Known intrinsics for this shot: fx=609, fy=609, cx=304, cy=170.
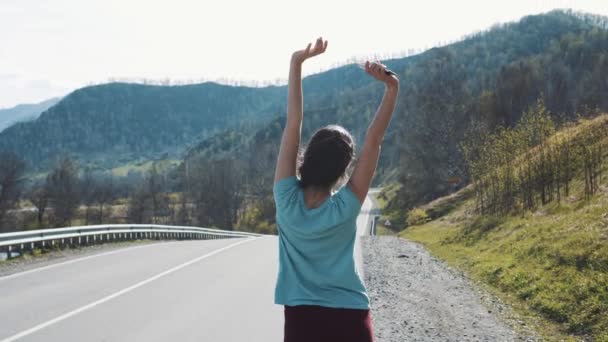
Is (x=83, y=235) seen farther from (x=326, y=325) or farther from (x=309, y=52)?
(x=326, y=325)

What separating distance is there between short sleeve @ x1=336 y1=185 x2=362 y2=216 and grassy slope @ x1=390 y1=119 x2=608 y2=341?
781 centimetres

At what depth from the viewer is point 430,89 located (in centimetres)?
6103

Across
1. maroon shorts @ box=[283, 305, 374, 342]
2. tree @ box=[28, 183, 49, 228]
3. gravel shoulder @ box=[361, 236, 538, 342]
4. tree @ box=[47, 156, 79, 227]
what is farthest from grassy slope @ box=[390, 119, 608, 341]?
tree @ box=[47, 156, 79, 227]

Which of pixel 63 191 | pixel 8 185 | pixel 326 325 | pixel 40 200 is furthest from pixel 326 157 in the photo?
pixel 63 191

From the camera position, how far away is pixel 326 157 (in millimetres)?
2424

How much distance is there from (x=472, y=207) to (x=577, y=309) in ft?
84.7

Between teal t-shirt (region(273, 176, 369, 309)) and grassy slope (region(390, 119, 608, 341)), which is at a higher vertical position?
teal t-shirt (region(273, 176, 369, 309))

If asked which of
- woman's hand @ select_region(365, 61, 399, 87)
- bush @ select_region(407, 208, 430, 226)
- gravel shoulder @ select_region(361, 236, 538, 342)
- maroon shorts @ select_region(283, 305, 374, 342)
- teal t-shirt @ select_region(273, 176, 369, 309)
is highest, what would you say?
woman's hand @ select_region(365, 61, 399, 87)

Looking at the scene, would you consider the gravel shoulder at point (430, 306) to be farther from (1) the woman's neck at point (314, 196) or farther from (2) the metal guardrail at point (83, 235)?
(2) the metal guardrail at point (83, 235)

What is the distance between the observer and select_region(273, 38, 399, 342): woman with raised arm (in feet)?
7.77

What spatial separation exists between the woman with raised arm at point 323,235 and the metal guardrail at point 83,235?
55.3 ft

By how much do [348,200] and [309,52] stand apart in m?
0.71

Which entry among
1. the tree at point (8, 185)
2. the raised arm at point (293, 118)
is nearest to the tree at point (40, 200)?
the tree at point (8, 185)

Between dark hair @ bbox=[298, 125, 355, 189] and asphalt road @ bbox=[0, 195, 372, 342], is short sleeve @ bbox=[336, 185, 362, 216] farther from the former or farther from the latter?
asphalt road @ bbox=[0, 195, 372, 342]
